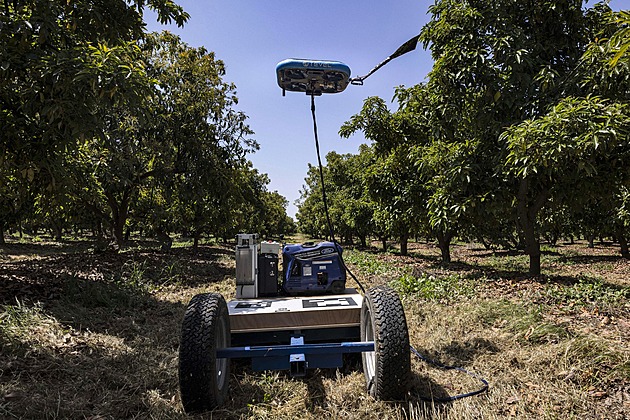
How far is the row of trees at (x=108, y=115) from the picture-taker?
14.7ft

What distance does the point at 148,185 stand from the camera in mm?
14578

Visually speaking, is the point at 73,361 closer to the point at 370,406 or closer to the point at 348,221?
the point at 370,406

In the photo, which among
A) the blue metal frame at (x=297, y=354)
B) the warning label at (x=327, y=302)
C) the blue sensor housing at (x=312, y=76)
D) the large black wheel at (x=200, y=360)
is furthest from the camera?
the warning label at (x=327, y=302)

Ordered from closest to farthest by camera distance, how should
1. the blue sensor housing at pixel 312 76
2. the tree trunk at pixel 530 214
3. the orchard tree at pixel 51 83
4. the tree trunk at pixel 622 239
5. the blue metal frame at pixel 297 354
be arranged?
the blue metal frame at pixel 297 354
the blue sensor housing at pixel 312 76
the orchard tree at pixel 51 83
the tree trunk at pixel 530 214
the tree trunk at pixel 622 239

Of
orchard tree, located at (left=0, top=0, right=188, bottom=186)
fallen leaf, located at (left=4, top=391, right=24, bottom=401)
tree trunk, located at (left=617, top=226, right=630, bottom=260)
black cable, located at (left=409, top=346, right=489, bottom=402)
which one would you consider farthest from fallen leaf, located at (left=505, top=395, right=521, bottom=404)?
tree trunk, located at (left=617, top=226, right=630, bottom=260)

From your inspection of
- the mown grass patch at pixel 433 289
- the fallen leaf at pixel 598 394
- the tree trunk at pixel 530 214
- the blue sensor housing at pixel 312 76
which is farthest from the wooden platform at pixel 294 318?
the tree trunk at pixel 530 214

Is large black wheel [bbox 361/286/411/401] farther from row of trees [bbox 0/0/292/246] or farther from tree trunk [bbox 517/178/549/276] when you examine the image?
tree trunk [bbox 517/178/549/276]

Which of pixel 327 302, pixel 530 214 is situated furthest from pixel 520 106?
pixel 327 302

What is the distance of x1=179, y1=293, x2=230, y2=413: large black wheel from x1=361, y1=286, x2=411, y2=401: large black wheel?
1293mm

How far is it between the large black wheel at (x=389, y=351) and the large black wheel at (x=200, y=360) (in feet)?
4.24

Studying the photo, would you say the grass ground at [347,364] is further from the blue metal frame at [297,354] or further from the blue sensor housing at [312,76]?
the blue sensor housing at [312,76]

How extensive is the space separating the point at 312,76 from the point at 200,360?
9.18ft

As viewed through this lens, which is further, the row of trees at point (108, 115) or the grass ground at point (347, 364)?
the row of trees at point (108, 115)

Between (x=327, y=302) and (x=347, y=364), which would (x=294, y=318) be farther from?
(x=347, y=364)
